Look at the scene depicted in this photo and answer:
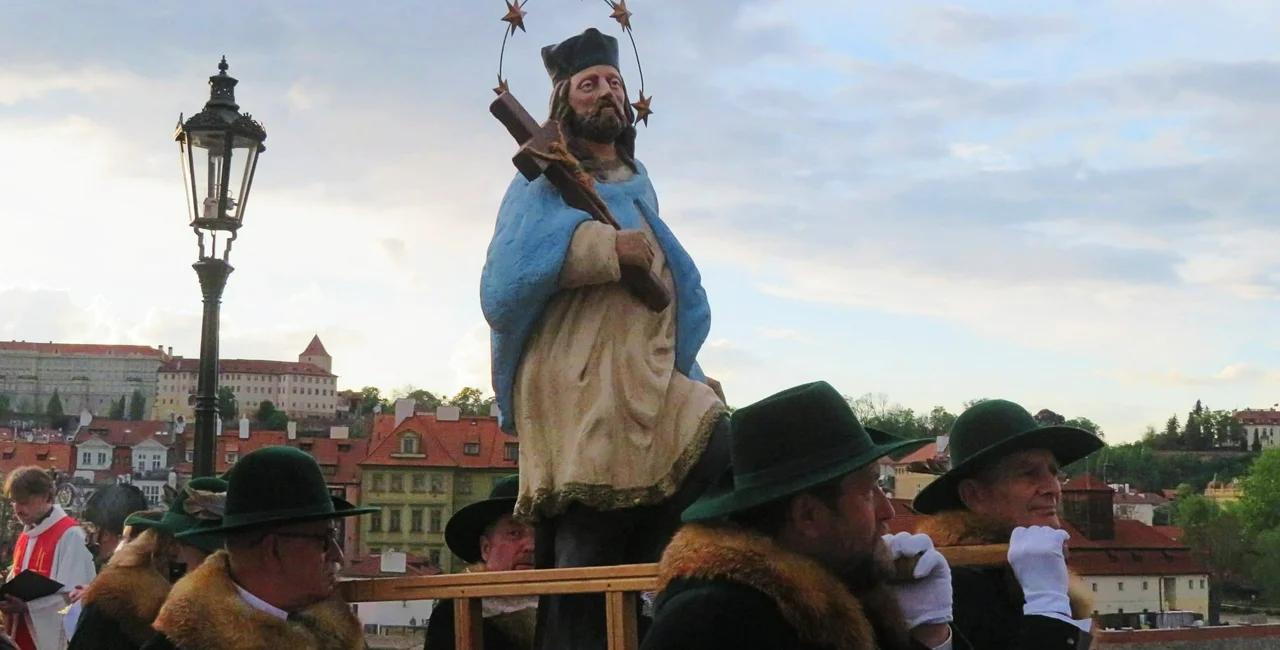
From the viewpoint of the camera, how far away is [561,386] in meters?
5.18

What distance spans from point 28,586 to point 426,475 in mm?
61277

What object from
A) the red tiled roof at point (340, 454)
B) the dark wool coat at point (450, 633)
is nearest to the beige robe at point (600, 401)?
the dark wool coat at point (450, 633)

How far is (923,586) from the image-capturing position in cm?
373

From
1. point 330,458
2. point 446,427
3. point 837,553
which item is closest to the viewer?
point 837,553

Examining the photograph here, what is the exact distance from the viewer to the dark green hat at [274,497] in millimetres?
4516

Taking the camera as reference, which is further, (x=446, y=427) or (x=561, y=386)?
(x=446, y=427)

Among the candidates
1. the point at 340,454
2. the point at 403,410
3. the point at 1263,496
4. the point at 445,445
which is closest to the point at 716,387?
the point at 445,445

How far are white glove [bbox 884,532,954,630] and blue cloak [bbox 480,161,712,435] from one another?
184 cm

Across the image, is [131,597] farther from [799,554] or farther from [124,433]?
[124,433]

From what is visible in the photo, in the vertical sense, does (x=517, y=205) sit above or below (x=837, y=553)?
above

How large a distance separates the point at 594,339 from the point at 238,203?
585 centimetres

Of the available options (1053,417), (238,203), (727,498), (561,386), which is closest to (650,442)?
(561,386)

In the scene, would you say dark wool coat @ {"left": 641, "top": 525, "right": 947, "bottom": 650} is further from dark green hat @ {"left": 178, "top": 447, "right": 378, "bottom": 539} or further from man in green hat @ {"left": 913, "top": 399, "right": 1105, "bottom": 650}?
dark green hat @ {"left": 178, "top": 447, "right": 378, "bottom": 539}

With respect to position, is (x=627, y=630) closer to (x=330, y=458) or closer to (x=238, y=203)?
(x=238, y=203)
